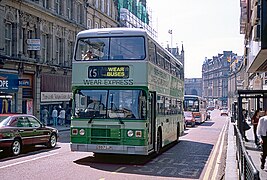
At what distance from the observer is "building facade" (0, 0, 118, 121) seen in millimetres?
32625

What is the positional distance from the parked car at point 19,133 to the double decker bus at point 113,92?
9.26 ft

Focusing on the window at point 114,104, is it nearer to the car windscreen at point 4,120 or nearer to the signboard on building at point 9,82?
the car windscreen at point 4,120

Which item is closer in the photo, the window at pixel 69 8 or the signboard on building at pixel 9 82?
the signboard on building at pixel 9 82

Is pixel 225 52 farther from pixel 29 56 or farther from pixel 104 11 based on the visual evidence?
pixel 29 56

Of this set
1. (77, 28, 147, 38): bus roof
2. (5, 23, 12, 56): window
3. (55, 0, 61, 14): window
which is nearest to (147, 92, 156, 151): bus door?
(77, 28, 147, 38): bus roof

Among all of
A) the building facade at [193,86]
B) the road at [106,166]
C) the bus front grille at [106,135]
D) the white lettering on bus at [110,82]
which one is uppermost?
the building facade at [193,86]

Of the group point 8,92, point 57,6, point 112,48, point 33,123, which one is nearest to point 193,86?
point 57,6

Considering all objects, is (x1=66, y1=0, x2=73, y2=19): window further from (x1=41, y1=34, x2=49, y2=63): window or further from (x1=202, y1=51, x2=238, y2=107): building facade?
(x1=202, y1=51, x2=238, y2=107): building facade

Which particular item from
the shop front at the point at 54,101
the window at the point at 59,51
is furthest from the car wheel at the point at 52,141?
the window at the point at 59,51

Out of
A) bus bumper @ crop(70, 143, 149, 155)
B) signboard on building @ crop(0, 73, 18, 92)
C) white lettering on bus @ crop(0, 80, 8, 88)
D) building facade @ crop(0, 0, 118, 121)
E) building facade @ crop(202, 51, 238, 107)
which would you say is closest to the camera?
bus bumper @ crop(70, 143, 149, 155)

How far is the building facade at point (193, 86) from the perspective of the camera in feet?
579

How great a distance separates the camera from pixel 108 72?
13.9m

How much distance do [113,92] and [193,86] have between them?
556 ft

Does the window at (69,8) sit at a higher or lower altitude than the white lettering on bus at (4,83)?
higher
